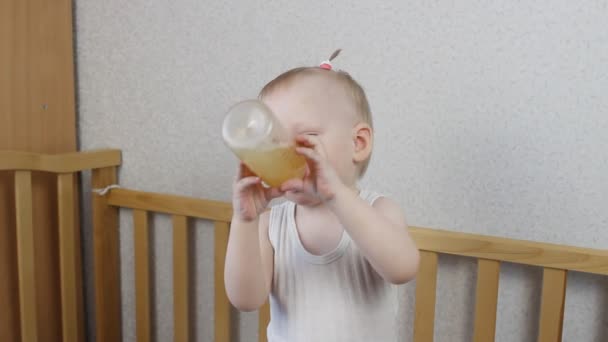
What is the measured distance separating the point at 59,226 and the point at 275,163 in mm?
857

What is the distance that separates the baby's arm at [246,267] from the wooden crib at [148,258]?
342mm

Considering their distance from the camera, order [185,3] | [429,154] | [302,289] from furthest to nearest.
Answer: [185,3], [429,154], [302,289]

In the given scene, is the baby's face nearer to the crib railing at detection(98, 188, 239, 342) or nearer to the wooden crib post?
the crib railing at detection(98, 188, 239, 342)

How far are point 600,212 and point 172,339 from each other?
896 millimetres

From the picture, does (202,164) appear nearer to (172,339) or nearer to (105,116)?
(105,116)

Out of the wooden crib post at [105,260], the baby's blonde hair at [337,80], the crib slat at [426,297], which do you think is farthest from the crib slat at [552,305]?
the wooden crib post at [105,260]

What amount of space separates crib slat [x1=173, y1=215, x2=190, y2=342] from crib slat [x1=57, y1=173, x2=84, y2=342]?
0.71 ft

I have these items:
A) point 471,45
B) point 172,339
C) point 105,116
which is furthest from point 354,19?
point 172,339

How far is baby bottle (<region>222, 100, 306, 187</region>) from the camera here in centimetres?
47

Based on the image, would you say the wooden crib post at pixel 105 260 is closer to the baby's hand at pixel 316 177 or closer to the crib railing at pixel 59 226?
the crib railing at pixel 59 226

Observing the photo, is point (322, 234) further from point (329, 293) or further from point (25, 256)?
point (25, 256)

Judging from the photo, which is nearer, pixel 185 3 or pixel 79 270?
pixel 185 3

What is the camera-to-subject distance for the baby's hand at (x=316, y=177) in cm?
54

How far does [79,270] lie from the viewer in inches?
51.6
